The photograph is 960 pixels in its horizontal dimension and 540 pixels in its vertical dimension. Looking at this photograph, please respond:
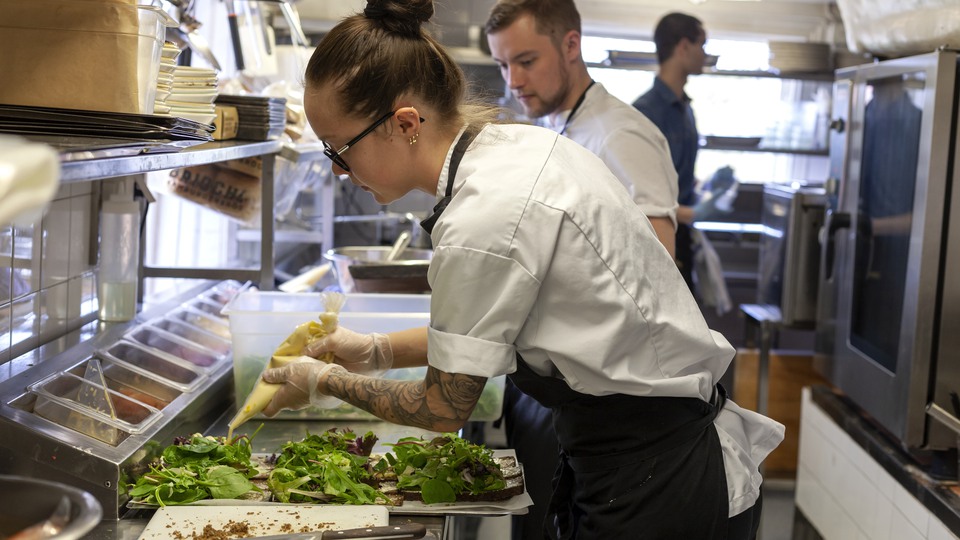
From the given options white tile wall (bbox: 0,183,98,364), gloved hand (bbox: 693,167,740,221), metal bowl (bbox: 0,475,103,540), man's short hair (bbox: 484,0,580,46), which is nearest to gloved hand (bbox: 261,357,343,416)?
white tile wall (bbox: 0,183,98,364)

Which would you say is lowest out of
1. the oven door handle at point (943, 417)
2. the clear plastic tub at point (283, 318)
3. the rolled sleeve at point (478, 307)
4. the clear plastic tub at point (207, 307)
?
the oven door handle at point (943, 417)

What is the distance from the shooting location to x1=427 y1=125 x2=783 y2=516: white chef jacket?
A: 1418 mm

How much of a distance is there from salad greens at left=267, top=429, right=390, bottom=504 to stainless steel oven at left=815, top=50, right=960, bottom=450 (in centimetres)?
152

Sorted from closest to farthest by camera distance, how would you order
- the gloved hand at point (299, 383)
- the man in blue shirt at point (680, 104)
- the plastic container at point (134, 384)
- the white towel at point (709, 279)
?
the gloved hand at point (299, 383)
the plastic container at point (134, 384)
the man in blue shirt at point (680, 104)
the white towel at point (709, 279)

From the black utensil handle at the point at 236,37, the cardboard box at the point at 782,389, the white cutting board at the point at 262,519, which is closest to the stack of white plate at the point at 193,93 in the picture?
the white cutting board at the point at 262,519

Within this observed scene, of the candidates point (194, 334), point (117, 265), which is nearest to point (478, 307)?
point (194, 334)

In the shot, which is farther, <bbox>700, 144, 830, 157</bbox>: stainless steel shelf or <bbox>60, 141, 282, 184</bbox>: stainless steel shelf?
<bbox>700, 144, 830, 157</bbox>: stainless steel shelf

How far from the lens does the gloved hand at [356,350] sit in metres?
1.95

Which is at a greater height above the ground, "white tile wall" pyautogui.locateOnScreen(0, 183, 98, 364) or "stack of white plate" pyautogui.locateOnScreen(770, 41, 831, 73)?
"stack of white plate" pyautogui.locateOnScreen(770, 41, 831, 73)

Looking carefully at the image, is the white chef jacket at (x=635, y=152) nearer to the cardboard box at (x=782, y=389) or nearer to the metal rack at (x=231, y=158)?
the metal rack at (x=231, y=158)

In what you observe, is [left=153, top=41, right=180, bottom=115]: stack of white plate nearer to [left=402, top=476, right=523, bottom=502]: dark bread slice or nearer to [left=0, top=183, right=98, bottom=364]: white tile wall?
[left=0, top=183, right=98, bottom=364]: white tile wall

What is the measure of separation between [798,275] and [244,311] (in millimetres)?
2407

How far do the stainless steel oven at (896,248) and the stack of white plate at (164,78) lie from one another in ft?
6.06

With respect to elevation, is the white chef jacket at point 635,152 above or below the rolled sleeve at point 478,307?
above
